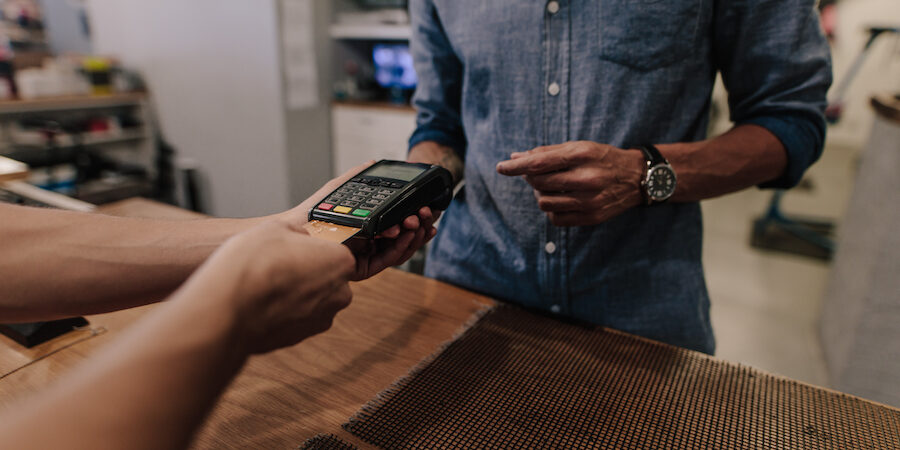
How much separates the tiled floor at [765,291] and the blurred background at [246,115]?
11 millimetres

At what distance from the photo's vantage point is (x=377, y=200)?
1.65 feet

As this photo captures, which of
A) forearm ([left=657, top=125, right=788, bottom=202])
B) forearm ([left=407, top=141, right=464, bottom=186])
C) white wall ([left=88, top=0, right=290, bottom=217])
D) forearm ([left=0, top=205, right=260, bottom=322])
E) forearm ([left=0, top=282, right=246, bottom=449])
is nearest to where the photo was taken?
forearm ([left=0, top=282, right=246, bottom=449])

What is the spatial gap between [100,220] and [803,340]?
2510 mm

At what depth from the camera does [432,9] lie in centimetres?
83

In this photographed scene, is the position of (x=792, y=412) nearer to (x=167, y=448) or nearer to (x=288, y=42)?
(x=167, y=448)

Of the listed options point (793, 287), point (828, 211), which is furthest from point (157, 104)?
point (828, 211)

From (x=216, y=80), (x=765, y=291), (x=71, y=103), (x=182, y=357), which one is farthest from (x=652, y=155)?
(x=71, y=103)

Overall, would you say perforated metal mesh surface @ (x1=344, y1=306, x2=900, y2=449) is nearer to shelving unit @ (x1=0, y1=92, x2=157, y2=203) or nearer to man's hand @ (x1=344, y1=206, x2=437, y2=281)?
man's hand @ (x1=344, y1=206, x2=437, y2=281)

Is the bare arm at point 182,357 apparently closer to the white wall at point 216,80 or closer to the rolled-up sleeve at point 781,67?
the rolled-up sleeve at point 781,67

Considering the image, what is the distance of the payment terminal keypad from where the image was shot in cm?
49

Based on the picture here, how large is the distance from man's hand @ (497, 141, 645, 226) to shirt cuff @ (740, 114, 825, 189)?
0.69 ft

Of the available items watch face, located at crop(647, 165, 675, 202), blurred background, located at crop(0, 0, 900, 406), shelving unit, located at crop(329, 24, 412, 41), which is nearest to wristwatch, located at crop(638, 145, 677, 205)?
watch face, located at crop(647, 165, 675, 202)

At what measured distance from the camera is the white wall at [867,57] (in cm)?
379

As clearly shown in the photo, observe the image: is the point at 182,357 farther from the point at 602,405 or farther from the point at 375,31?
the point at 375,31
